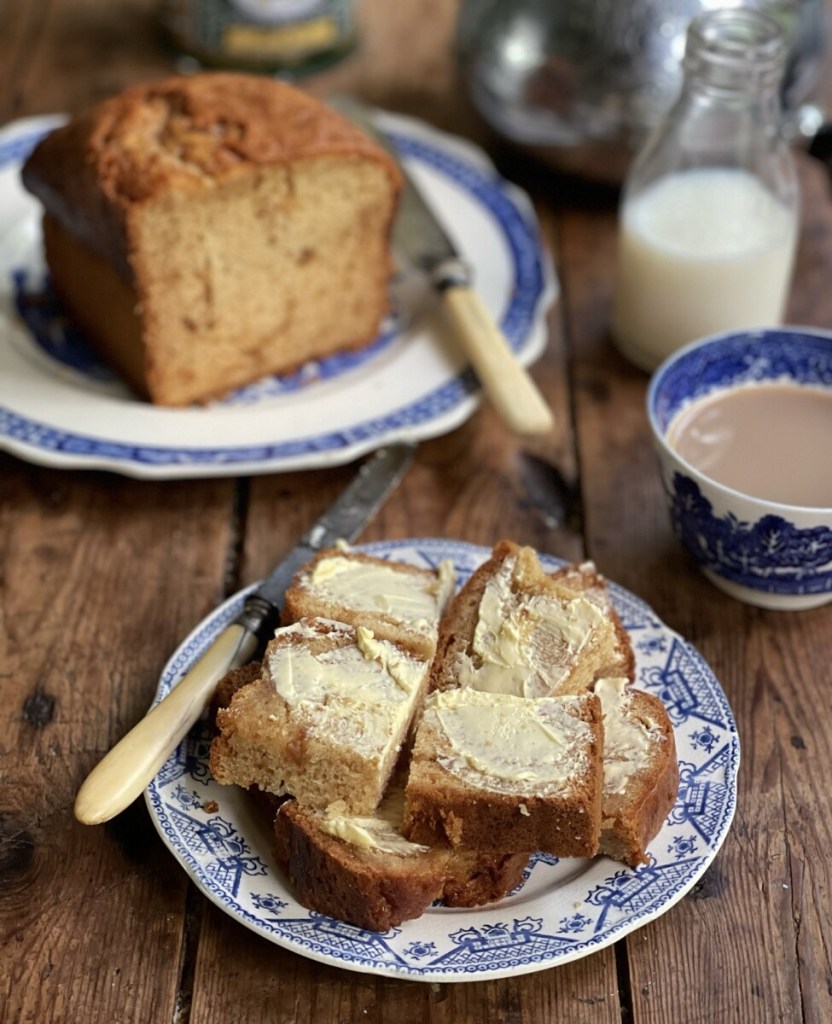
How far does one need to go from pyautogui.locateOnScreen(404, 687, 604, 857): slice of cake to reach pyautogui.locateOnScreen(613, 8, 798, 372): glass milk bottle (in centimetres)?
111

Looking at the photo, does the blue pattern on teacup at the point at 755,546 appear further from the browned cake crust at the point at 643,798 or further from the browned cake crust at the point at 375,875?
the browned cake crust at the point at 375,875

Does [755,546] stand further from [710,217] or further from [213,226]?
[213,226]

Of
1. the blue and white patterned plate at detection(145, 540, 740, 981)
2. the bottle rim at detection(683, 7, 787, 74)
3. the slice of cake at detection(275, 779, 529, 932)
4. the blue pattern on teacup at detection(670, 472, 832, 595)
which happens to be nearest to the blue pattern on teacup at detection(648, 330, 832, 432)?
the blue pattern on teacup at detection(670, 472, 832, 595)

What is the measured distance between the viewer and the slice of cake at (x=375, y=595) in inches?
64.0

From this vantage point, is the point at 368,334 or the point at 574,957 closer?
the point at 574,957

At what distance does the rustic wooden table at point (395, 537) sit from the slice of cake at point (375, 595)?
30cm

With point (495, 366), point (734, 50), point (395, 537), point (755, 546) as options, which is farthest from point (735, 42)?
point (395, 537)

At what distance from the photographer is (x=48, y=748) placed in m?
1.75

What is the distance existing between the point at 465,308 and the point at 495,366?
189mm

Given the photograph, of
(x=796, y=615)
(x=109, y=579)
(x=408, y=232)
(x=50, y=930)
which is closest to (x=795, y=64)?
(x=408, y=232)

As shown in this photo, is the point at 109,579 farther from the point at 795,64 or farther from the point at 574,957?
the point at 795,64

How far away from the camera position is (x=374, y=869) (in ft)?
4.56

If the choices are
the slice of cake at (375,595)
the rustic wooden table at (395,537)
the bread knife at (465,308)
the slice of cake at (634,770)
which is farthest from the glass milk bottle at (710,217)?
the slice of cake at (634,770)

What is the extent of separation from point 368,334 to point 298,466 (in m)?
0.47
